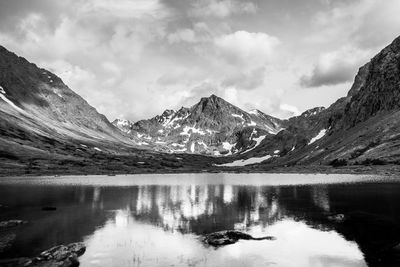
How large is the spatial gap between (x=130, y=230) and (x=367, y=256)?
32381 mm

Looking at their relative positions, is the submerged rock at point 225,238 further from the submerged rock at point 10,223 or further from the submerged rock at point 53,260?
the submerged rock at point 10,223

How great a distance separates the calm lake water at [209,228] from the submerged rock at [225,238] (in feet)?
3.63

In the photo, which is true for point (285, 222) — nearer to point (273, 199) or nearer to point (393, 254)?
point (393, 254)

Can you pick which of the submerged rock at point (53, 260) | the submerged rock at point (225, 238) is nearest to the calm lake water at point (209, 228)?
the submerged rock at point (225, 238)

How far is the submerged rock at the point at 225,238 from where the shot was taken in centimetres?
4597

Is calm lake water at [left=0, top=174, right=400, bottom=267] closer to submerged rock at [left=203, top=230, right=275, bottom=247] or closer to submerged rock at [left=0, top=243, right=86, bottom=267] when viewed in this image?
submerged rock at [left=203, top=230, right=275, bottom=247]

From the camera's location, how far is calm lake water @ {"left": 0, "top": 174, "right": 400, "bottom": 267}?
134ft

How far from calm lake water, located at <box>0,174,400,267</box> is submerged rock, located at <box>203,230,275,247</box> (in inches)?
43.6

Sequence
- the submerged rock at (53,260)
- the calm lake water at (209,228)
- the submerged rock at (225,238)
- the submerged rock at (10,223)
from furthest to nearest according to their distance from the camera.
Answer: the submerged rock at (10,223) → the submerged rock at (225,238) → the calm lake water at (209,228) → the submerged rock at (53,260)

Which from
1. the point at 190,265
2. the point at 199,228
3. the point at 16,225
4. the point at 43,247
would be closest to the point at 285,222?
the point at 199,228

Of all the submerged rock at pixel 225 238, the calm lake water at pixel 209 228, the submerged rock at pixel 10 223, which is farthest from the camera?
the submerged rock at pixel 10 223

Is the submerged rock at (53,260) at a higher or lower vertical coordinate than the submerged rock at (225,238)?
lower

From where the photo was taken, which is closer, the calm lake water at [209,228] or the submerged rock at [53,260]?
the submerged rock at [53,260]

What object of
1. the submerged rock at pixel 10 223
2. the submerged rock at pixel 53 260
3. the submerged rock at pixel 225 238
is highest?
the submerged rock at pixel 10 223
